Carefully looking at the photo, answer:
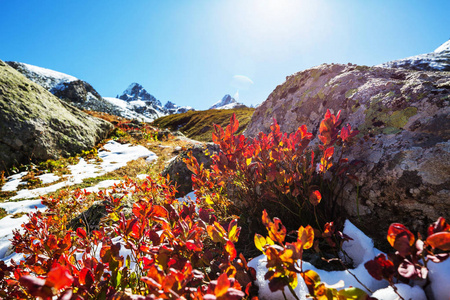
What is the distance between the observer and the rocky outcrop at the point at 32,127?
23.7 ft

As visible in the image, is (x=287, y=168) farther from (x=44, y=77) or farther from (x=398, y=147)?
(x=44, y=77)

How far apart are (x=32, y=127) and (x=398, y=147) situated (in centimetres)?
1066

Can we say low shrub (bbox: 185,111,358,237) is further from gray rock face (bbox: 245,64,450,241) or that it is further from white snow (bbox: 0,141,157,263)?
white snow (bbox: 0,141,157,263)

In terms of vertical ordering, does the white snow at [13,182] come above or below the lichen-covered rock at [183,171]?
below

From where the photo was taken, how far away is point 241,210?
6.62 feet

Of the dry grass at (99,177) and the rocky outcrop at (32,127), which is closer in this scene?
the dry grass at (99,177)

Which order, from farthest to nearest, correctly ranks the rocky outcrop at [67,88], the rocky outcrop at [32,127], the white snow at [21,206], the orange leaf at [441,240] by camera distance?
the rocky outcrop at [67,88] < the rocky outcrop at [32,127] < the white snow at [21,206] < the orange leaf at [441,240]

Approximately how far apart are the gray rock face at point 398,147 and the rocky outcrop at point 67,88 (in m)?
65.6

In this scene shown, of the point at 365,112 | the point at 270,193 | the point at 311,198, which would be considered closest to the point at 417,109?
the point at 365,112

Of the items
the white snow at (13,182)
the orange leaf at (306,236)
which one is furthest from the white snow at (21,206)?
the orange leaf at (306,236)

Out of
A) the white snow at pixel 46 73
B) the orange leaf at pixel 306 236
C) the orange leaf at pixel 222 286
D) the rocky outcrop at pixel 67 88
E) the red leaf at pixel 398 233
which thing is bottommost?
the orange leaf at pixel 222 286

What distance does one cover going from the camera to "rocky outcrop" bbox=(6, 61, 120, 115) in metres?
58.8

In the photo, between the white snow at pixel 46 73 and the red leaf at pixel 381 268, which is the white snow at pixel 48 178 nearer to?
the red leaf at pixel 381 268

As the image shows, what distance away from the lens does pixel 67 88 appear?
60406 mm
